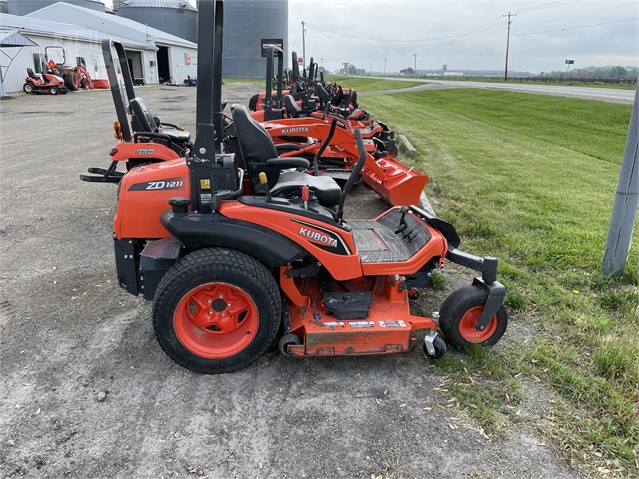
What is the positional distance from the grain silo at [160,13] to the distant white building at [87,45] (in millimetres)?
10977

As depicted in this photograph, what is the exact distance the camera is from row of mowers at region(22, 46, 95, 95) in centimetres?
2397

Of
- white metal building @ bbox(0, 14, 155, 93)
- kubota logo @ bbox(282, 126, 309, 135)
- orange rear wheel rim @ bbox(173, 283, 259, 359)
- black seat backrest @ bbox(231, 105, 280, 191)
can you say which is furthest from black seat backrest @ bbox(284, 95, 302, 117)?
white metal building @ bbox(0, 14, 155, 93)

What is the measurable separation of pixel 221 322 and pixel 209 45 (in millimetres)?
1595

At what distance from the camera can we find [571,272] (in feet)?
14.6

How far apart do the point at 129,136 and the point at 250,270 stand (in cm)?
428

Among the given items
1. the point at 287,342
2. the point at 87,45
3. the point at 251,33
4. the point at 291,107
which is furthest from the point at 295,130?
the point at 251,33

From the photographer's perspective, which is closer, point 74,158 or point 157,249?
point 157,249

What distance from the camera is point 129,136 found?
6.34 m

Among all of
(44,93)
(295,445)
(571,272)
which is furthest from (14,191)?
(44,93)

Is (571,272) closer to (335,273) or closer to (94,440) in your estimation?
(335,273)

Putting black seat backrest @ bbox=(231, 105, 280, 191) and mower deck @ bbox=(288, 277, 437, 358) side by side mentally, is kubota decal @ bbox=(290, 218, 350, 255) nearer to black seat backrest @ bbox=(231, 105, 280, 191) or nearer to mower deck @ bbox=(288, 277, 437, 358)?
mower deck @ bbox=(288, 277, 437, 358)

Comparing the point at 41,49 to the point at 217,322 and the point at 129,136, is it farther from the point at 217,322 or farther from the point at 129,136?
→ the point at 217,322

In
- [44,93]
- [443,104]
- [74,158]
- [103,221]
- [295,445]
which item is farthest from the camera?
[443,104]

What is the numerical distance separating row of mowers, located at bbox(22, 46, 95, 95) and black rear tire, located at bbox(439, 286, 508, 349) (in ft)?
85.6
